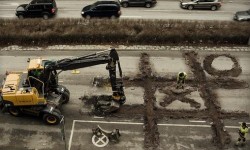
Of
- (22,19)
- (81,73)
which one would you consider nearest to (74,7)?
(22,19)

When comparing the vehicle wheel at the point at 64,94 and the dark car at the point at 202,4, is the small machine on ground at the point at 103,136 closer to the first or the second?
the vehicle wheel at the point at 64,94

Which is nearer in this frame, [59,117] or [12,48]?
[59,117]

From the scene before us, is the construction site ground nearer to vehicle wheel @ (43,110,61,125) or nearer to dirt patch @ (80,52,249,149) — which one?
dirt patch @ (80,52,249,149)

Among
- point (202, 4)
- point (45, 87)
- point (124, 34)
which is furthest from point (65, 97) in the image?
point (202, 4)

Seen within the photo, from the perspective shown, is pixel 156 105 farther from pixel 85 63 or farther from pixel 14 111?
pixel 14 111

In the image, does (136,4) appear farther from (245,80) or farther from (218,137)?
(218,137)

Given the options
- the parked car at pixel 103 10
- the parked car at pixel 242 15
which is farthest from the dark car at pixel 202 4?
the parked car at pixel 103 10

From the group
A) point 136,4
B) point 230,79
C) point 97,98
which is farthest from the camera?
point 136,4
